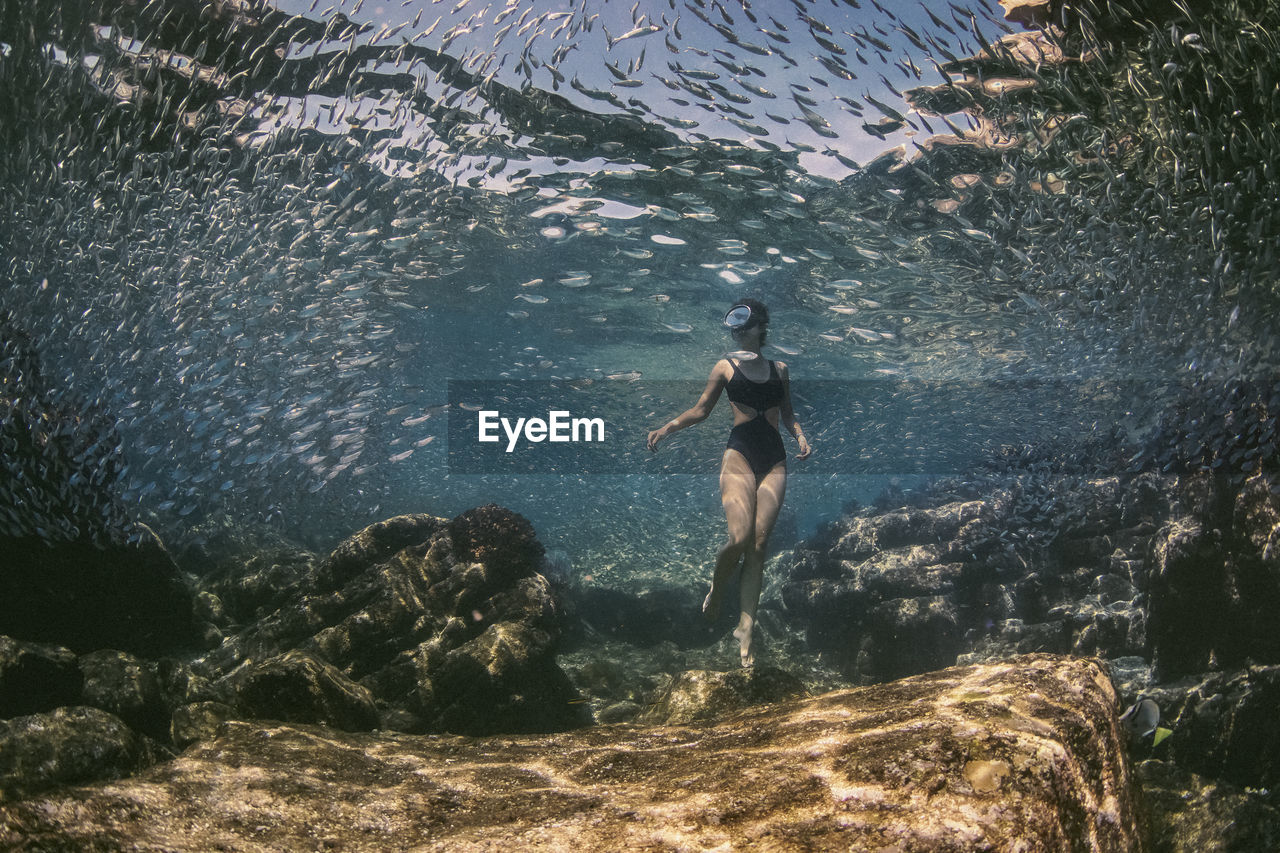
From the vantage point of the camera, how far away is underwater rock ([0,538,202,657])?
767 cm

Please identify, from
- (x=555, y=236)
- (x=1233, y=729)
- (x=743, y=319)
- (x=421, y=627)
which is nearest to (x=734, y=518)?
(x=743, y=319)

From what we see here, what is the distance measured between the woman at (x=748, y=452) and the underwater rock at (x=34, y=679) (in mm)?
5861

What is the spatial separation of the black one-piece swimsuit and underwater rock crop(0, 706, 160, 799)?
18.2ft

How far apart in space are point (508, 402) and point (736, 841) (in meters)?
35.5

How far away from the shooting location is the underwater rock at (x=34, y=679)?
16.7 ft

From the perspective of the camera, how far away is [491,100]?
10.9 m

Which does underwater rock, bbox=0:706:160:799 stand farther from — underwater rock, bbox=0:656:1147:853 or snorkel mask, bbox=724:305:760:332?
snorkel mask, bbox=724:305:760:332

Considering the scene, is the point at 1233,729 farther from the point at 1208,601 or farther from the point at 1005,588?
the point at 1005,588

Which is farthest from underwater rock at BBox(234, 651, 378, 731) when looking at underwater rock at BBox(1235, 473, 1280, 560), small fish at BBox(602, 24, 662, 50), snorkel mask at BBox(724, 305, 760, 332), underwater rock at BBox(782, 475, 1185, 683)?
small fish at BBox(602, 24, 662, 50)

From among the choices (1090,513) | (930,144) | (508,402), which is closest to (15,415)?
(930,144)

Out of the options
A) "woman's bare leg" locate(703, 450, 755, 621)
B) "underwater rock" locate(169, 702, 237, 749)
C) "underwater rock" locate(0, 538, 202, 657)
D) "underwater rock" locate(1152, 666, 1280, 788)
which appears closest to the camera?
"underwater rock" locate(169, 702, 237, 749)

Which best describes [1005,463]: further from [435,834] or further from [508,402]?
[508,402]

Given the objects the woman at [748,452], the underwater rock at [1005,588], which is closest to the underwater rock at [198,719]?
the woman at [748,452]

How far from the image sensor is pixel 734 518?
232 inches
